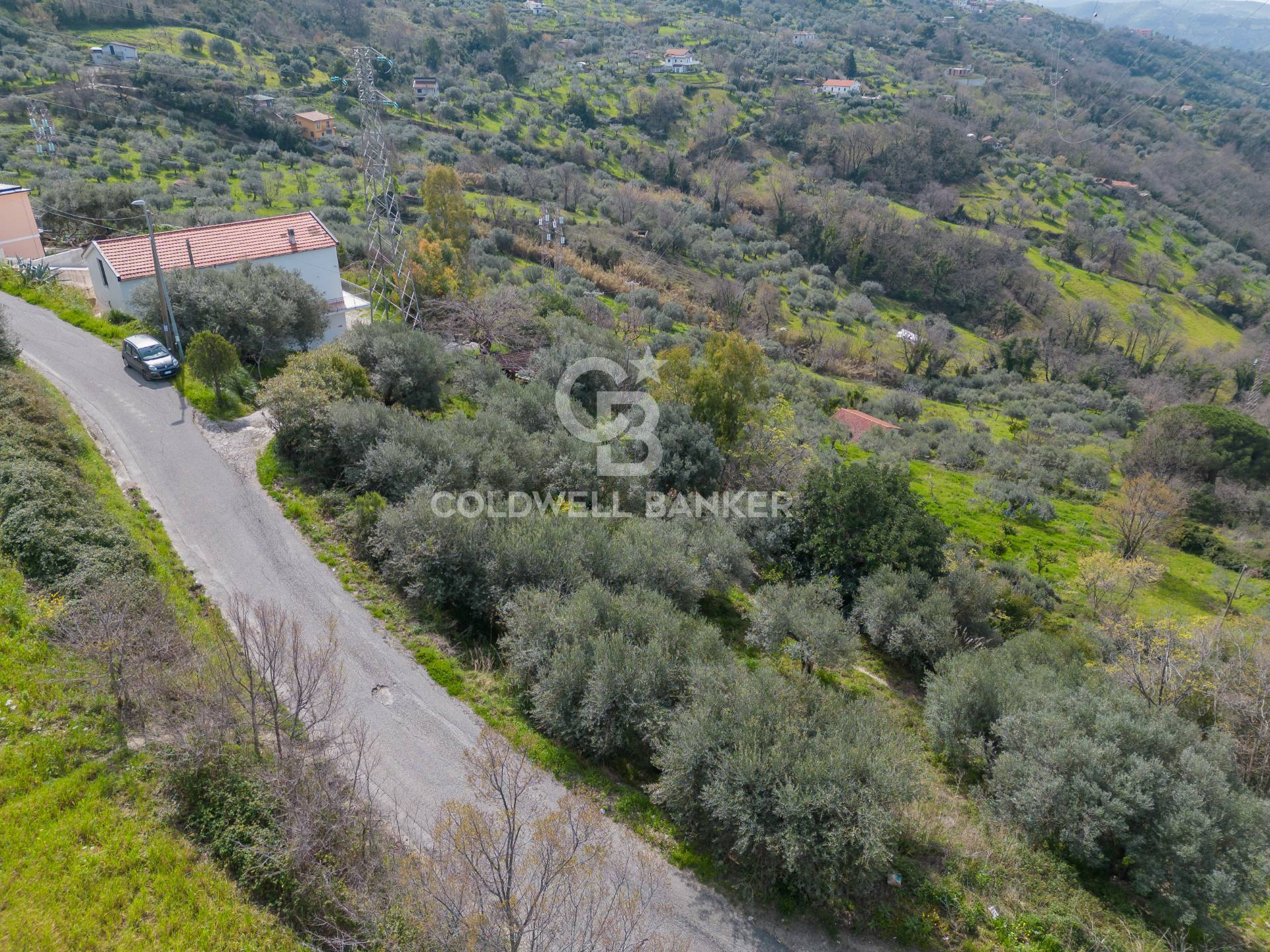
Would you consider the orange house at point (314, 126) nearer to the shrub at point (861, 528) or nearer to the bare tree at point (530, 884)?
the shrub at point (861, 528)

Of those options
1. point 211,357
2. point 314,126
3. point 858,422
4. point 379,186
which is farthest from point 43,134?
point 858,422

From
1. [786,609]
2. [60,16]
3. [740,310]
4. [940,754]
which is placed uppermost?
[60,16]

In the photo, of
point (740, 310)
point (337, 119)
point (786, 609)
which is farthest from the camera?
point (337, 119)

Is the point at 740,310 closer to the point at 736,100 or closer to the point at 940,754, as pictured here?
the point at 940,754

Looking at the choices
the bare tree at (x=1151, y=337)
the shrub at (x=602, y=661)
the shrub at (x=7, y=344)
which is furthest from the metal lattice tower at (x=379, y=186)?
the bare tree at (x=1151, y=337)

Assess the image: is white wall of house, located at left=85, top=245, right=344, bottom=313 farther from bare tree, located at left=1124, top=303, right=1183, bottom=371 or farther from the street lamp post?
bare tree, located at left=1124, top=303, right=1183, bottom=371

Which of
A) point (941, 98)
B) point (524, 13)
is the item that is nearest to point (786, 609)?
point (941, 98)

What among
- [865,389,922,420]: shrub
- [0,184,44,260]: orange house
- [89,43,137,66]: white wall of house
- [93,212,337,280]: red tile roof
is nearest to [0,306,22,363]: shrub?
[93,212,337,280]: red tile roof
